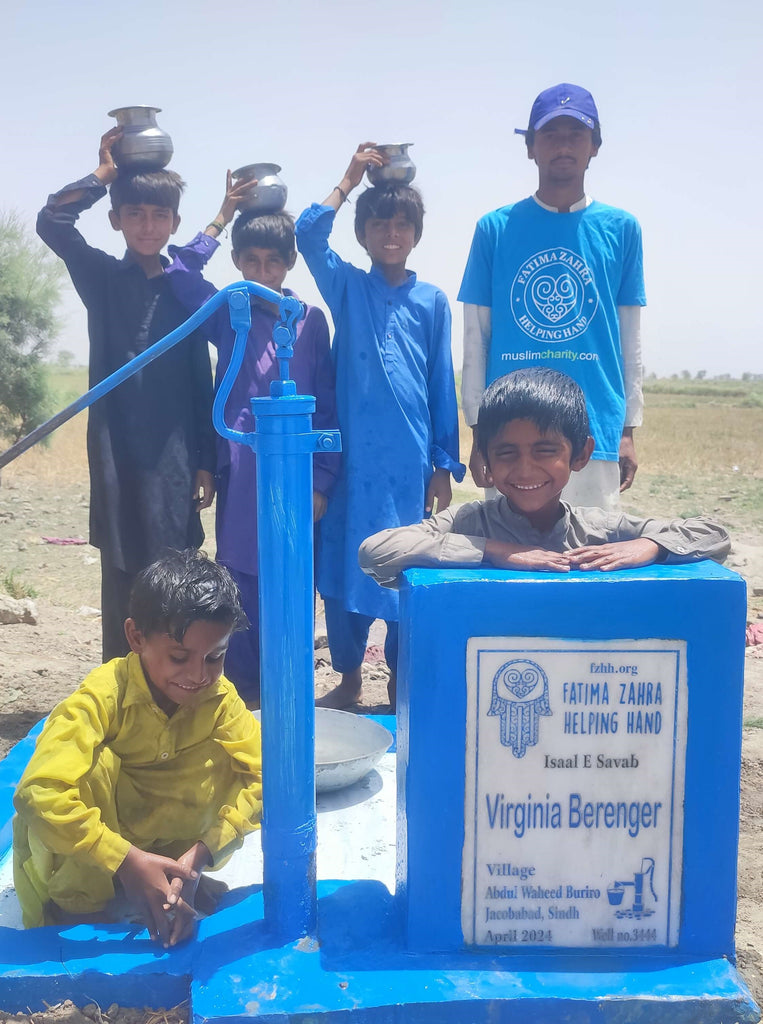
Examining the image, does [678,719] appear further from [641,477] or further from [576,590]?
[641,477]

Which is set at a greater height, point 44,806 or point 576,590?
point 576,590

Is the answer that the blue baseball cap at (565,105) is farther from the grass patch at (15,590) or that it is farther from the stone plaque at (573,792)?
the grass patch at (15,590)

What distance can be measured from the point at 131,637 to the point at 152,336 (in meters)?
1.44

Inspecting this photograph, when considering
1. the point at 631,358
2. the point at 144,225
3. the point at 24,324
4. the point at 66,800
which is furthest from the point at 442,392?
the point at 24,324

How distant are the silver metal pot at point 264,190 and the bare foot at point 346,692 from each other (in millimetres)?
1813

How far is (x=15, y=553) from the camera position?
7.48 metres

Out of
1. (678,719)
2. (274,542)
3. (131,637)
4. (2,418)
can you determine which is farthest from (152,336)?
(2,418)

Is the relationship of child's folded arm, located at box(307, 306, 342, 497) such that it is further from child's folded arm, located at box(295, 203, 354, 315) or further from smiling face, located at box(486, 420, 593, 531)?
smiling face, located at box(486, 420, 593, 531)

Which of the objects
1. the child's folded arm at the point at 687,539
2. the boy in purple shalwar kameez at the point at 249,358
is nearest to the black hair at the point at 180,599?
the child's folded arm at the point at 687,539

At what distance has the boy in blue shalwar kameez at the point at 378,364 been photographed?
11.4 feet

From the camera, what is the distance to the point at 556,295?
3273 mm

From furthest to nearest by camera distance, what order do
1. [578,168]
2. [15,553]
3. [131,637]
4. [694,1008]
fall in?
[15,553]
[578,168]
[131,637]
[694,1008]

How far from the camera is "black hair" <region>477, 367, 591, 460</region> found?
86.2 inches

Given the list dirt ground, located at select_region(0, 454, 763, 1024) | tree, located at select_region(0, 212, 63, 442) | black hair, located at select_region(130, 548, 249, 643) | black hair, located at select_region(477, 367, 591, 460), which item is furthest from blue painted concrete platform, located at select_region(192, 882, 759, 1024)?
tree, located at select_region(0, 212, 63, 442)
